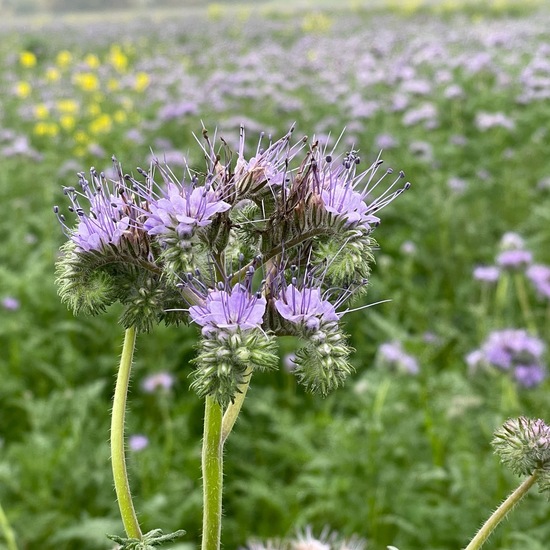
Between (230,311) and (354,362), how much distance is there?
12.2 feet

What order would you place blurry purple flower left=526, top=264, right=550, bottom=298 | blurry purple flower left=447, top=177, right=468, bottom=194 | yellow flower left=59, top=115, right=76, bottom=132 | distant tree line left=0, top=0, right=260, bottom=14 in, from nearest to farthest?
blurry purple flower left=526, top=264, right=550, bottom=298
blurry purple flower left=447, top=177, right=468, bottom=194
yellow flower left=59, top=115, right=76, bottom=132
distant tree line left=0, top=0, right=260, bottom=14

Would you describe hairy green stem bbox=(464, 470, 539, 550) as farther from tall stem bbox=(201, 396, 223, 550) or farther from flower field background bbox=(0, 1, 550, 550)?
flower field background bbox=(0, 1, 550, 550)

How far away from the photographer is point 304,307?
1.36 meters

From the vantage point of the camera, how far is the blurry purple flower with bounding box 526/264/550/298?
15.1ft

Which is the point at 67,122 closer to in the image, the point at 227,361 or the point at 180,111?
the point at 180,111

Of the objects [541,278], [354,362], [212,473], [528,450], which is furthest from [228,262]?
[541,278]

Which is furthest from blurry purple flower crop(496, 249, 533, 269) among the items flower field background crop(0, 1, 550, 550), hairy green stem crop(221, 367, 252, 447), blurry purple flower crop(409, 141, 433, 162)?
hairy green stem crop(221, 367, 252, 447)

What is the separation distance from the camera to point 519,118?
26.6 feet

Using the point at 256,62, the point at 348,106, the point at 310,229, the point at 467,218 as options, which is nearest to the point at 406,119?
the point at 348,106

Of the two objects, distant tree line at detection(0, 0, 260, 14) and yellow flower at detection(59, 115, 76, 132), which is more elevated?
distant tree line at detection(0, 0, 260, 14)

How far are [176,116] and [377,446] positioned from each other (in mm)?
5216

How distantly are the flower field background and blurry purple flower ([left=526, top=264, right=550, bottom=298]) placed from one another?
2 centimetres

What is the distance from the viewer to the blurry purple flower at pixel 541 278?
181 inches

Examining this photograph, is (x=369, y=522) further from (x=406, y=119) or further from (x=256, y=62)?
(x=256, y=62)
